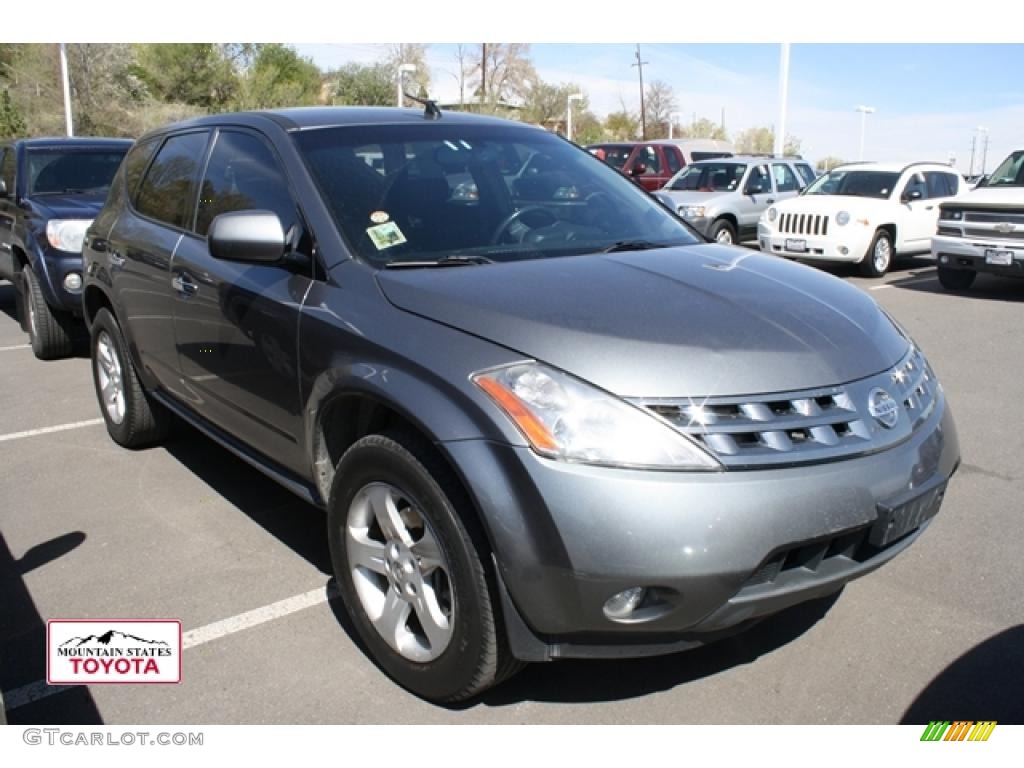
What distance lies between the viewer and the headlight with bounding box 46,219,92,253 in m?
7.53

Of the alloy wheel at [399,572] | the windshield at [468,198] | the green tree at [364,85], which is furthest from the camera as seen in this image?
the green tree at [364,85]

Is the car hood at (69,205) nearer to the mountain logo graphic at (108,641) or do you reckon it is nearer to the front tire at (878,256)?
the mountain logo graphic at (108,641)

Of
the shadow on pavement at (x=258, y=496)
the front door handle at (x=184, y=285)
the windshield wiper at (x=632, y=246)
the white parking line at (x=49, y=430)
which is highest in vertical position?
the windshield wiper at (x=632, y=246)

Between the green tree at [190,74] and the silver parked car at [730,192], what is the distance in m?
33.4

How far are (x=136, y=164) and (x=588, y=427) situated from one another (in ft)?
12.7

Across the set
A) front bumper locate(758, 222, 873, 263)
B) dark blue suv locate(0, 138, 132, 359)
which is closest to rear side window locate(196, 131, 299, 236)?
dark blue suv locate(0, 138, 132, 359)

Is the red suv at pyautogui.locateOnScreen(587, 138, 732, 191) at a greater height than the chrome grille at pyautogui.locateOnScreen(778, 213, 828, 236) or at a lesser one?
greater

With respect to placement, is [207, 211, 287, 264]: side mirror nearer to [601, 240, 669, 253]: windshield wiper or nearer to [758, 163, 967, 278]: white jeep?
[601, 240, 669, 253]: windshield wiper

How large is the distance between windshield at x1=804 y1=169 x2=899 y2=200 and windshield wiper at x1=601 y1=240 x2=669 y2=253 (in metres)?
11.1

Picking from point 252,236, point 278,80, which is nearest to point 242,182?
point 252,236

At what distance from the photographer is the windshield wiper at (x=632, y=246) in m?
3.45

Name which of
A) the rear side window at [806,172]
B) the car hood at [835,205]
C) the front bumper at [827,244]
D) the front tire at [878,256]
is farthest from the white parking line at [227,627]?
the rear side window at [806,172]

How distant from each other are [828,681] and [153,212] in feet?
12.4
